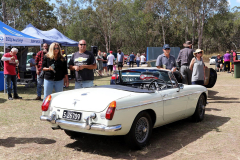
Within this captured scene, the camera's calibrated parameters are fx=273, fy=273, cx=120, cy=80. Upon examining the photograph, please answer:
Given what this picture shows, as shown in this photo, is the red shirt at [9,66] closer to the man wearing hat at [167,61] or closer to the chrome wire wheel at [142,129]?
the man wearing hat at [167,61]

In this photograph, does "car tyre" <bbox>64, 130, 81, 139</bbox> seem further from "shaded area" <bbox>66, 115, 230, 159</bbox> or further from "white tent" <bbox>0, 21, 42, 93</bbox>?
"white tent" <bbox>0, 21, 42, 93</bbox>

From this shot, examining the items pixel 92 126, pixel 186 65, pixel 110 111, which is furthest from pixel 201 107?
pixel 92 126

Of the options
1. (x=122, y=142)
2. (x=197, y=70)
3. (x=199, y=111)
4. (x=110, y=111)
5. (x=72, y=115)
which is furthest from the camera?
(x=197, y=70)

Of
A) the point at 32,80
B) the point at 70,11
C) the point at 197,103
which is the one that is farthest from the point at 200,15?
the point at 197,103

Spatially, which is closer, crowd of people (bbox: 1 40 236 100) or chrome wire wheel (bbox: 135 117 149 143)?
chrome wire wheel (bbox: 135 117 149 143)

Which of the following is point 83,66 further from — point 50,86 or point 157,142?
point 157,142

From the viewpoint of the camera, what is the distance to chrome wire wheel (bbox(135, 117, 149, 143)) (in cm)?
436

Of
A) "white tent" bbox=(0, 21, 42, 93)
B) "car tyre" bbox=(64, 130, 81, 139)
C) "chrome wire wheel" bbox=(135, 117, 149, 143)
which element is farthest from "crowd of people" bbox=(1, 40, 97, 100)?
"white tent" bbox=(0, 21, 42, 93)

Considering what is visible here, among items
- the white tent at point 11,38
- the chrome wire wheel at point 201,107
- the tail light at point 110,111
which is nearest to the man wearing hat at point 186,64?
the chrome wire wheel at point 201,107

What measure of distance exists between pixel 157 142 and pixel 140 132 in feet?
2.08

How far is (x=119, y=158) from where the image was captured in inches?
160

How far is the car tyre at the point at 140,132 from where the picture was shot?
165 inches

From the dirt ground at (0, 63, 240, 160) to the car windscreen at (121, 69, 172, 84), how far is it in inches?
43.7

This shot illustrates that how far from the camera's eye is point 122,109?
4.00 meters
